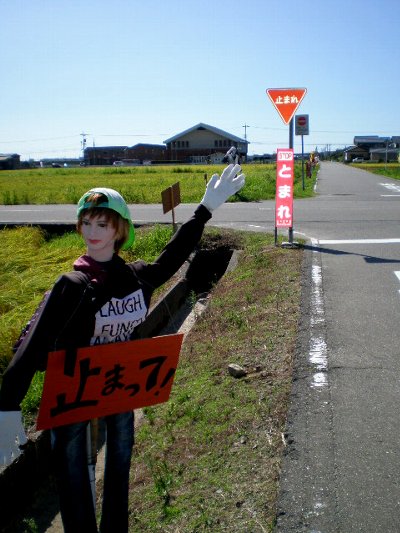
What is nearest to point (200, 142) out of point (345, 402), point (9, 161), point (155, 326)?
point (9, 161)

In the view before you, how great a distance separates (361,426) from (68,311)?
197cm

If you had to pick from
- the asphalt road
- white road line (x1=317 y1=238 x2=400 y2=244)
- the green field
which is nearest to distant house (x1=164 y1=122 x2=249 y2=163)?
the green field

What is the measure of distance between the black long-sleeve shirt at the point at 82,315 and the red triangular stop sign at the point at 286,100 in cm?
653

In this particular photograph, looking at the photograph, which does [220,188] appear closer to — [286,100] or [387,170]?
[286,100]

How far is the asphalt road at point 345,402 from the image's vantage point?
2.76 m

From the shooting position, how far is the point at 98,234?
8.77 ft

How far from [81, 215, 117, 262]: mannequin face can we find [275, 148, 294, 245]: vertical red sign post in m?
6.78

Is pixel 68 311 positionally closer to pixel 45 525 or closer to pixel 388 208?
pixel 45 525

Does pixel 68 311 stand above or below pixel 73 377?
above

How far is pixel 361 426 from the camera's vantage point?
3539 mm

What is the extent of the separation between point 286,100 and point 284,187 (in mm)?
1321

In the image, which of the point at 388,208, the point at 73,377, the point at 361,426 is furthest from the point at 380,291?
the point at 388,208

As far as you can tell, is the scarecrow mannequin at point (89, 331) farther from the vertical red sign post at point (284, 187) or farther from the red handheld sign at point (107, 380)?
the vertical red sign post at point (284, 187)

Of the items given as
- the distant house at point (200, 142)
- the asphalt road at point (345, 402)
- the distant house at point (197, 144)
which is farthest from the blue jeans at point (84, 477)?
the distant house at point (200, 142)
